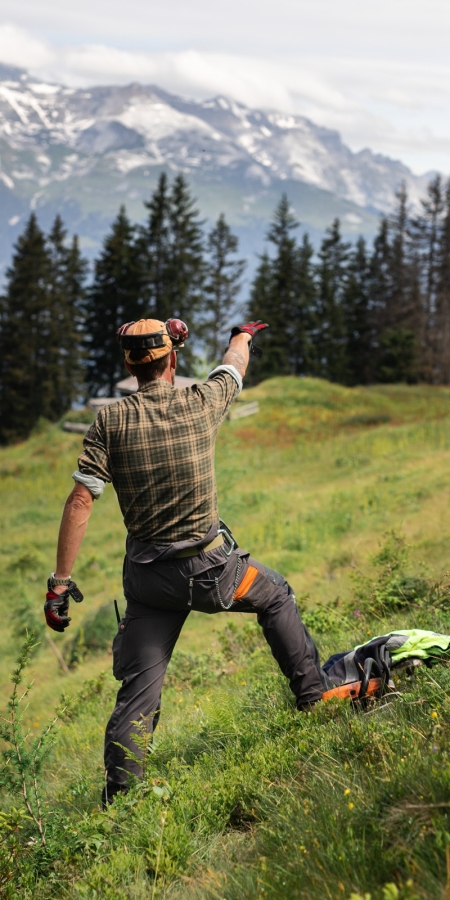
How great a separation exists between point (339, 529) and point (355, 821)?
34.0ft

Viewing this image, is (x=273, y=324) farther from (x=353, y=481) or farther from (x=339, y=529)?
(x=339, y=529)

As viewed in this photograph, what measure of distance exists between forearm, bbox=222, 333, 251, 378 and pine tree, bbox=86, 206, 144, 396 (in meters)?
42.1

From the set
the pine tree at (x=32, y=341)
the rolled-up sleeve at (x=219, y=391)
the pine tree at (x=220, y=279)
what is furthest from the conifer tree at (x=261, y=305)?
the rolled-up sleeve at (x=219, y=391)

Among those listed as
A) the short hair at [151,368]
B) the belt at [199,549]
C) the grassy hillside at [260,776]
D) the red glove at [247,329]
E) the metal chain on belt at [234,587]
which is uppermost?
the red glove at [247,329]

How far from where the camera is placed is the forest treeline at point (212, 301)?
47.3 metres

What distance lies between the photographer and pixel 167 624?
12.1 feet

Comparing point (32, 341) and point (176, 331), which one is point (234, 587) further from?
point (32, 341)

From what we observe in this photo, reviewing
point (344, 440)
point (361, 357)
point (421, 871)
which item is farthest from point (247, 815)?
point (361, 357)

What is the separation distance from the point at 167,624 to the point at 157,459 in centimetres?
83

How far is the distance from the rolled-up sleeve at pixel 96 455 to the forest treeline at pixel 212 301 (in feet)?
127

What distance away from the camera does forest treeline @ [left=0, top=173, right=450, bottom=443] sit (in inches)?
1864

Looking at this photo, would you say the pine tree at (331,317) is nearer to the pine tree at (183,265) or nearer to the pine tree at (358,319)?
the pine tree at (358,319)

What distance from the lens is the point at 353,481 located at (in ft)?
55.5

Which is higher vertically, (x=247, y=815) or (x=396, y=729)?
(x=396, y=729)
